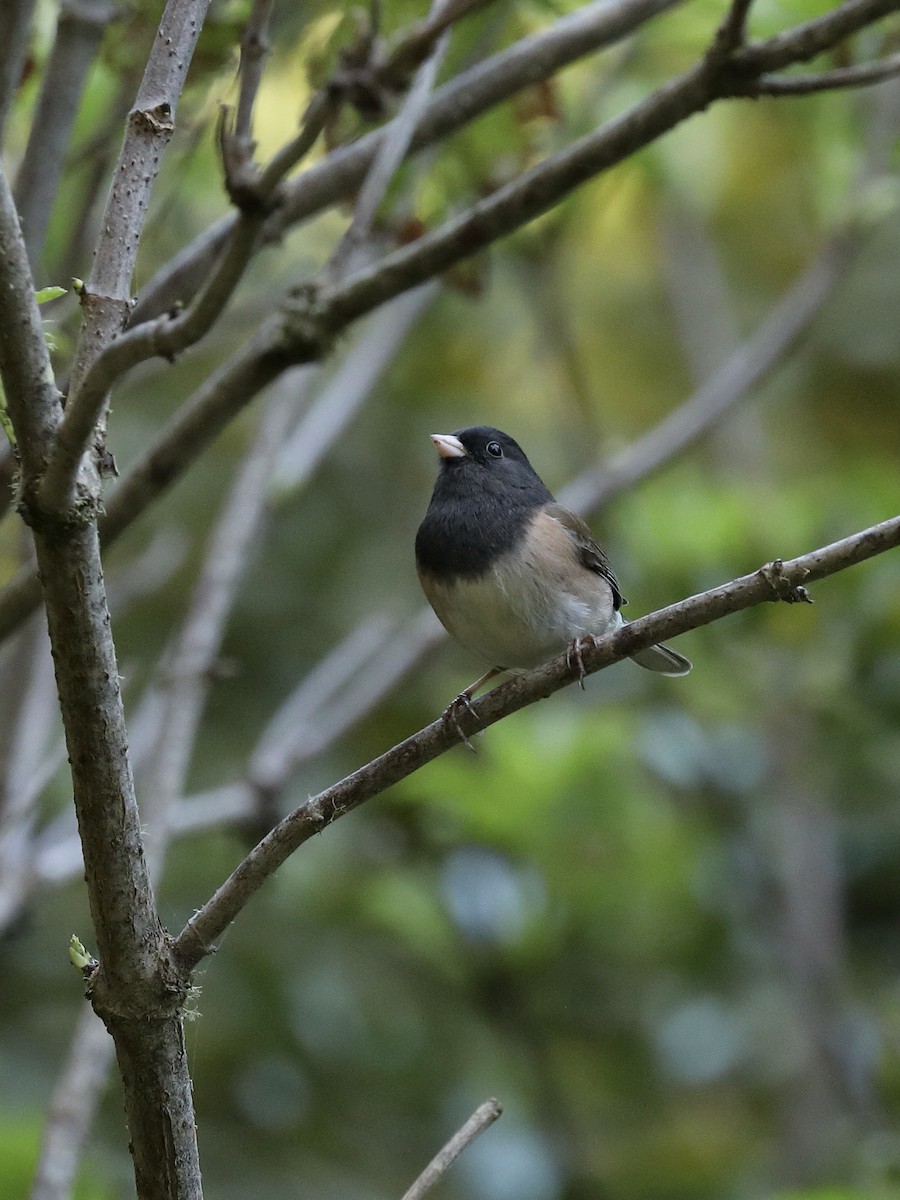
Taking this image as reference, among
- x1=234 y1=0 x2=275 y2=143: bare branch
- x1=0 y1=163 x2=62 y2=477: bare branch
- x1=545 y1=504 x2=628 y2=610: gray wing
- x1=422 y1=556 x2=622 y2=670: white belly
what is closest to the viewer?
x1=0 y1=163 x2=62 y2=477: bare branch

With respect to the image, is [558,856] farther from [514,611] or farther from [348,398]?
[348,398]

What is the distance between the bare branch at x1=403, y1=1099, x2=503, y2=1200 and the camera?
1206 mm

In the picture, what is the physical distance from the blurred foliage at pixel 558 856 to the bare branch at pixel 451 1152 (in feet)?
3.65

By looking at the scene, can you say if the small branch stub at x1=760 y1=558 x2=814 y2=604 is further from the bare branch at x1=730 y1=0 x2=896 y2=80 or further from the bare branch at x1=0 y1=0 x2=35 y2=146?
the bare branch at x1=0 y1=0 x2=35 y2=146

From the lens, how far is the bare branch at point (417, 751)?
116 centimetres

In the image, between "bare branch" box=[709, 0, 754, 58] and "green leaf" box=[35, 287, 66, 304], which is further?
"bare branch" box=[709, 0, 754, 58]

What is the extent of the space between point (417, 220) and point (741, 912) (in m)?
2.13

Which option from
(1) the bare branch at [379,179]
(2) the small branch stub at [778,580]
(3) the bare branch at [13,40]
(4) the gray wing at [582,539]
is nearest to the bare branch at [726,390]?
(4) the gray wing at [582,539]

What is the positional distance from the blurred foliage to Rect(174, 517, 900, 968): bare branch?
115 centimetres

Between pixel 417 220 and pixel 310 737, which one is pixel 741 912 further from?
pixel 417 220

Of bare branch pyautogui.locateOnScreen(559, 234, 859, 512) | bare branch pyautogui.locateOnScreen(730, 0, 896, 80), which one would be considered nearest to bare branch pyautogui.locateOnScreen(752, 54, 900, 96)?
bare branch pyautogui.locateOnScreen(730, 0, 896, 80)

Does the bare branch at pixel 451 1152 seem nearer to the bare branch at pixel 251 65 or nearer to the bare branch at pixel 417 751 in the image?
the bare branch at pixel 417 751

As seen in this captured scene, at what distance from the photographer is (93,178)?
7.10ft

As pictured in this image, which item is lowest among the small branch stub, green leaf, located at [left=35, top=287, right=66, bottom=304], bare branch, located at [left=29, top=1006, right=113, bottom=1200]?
bare branch, located at [left=29, top=1006, right=113, bottom=1200]
